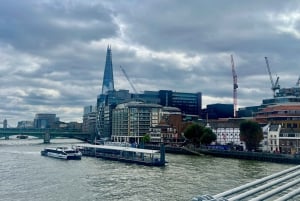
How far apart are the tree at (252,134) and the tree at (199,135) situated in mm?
8146

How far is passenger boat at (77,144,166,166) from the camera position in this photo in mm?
41000

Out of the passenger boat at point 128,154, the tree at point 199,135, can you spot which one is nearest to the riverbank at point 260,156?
the tree at point 199,135

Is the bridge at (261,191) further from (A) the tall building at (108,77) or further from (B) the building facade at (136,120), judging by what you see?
(A) the tall building at (108,77)

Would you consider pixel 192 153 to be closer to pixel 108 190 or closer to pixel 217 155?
pixel 217 155

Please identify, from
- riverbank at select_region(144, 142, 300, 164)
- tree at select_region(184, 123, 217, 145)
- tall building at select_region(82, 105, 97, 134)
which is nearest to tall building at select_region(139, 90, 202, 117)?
tall building at select_region(82, 105, 97, 134)

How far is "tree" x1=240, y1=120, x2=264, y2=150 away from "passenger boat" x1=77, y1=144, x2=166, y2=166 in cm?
1327

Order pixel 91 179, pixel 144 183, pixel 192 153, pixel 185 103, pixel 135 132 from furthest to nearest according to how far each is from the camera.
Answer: pixel 185 103, pixel 135 132, pixel 192 153, pixel 91 179, pixel 144 183

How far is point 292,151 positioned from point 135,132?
176ft

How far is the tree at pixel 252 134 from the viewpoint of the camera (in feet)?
183

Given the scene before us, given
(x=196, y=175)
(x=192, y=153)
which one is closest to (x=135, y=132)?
(x=192, y=153)

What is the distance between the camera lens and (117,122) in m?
112

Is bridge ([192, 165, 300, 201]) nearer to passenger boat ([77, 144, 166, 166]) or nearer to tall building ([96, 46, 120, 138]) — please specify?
passenger boat ([77, 144, 166, 166])

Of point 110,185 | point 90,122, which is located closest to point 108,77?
point 90,122

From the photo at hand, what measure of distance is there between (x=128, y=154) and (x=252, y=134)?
1855 centimetres
